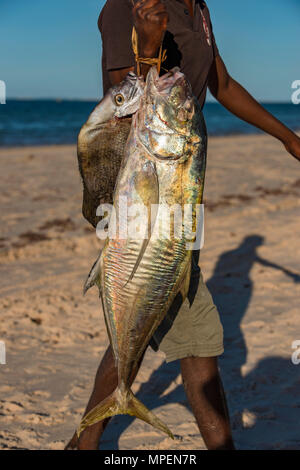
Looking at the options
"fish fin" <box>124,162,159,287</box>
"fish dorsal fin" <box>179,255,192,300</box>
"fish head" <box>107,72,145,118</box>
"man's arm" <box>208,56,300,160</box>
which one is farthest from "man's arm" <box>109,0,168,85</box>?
"man's arm" <box>208,56,300,160</box>

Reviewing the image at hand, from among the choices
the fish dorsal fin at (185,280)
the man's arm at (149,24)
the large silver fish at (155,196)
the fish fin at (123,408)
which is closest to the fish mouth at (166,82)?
the large silver fish at (155,196)

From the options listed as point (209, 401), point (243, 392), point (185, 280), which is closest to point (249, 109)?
point (185, 280)

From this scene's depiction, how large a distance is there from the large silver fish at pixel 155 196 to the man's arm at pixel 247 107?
929 millimetres

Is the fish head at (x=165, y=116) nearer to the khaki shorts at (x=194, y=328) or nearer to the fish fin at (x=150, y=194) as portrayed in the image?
the fish fin at (x=150, y=194)

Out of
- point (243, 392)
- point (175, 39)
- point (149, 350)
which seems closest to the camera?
point (175, 39)

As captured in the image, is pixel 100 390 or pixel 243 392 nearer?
pixel 100 390

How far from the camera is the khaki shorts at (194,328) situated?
2.33m

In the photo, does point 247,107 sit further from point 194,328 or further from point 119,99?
point 194,328

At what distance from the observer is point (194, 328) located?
2.36 m

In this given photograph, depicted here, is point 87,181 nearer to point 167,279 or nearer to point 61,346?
point 167,279

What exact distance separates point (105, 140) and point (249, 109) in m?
1.04

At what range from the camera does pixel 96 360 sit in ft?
12.3

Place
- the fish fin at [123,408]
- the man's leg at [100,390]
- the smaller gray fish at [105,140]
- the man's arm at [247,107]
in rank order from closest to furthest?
the smaller gray fish at [105,140] → the fish fin at [123,408] → the man's leg at [100,390] → the man's arm at [247,107]

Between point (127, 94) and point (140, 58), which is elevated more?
point (140, 58)
